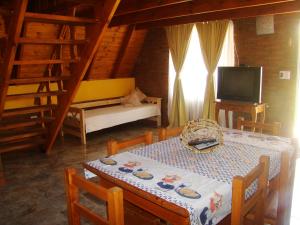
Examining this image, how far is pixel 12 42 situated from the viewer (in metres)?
2.67

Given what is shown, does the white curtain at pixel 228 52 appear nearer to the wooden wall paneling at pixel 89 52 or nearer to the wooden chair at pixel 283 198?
the wooden wall paneling at pixel 89 52

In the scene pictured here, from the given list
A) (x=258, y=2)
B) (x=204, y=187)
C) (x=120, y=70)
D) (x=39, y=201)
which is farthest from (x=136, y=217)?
(x=120, y=70)

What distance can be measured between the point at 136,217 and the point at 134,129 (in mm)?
4329

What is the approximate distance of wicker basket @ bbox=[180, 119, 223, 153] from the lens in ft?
6.71

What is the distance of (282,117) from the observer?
15.0 ft

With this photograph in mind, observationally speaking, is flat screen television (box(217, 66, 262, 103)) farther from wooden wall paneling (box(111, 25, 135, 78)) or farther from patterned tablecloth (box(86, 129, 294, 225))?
wooden wall paneling (box(111, 25, 135, 78))

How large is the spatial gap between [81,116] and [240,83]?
2.70 meters

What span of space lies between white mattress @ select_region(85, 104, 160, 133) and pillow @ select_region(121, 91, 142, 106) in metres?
0.17

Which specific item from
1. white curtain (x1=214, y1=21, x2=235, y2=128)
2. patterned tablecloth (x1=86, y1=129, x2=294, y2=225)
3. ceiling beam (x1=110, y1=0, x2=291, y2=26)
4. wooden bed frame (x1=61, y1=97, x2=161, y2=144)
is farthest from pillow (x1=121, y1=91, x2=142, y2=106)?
patterned tablecloth (x1=86, y1=129, x2=294, y2=225)

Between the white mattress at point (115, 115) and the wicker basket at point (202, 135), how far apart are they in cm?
303

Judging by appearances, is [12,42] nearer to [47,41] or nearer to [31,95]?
[47,41]

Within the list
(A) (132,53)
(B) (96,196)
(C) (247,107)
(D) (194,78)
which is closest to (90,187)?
(B) (96,196)

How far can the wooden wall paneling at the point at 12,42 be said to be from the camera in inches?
96.8

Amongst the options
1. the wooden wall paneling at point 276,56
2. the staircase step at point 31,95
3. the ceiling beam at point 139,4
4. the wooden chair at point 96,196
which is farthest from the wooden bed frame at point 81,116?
the wooden chair at point 96,196
